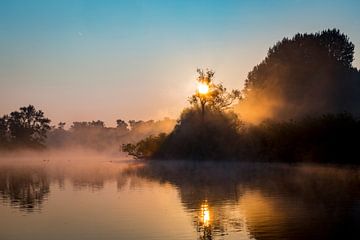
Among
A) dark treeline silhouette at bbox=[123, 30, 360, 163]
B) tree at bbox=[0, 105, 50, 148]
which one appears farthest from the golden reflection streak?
tree at bbox=[0, 105, 50, 148]

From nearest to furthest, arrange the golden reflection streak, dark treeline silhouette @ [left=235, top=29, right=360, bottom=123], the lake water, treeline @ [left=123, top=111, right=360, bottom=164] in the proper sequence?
1. the lake water
2. the golden reflection streak
3. treeline @ [left=123, top=111, right=360, bottom=164]
4. dark treeline silhouette @ [left=235, top=29, right=360, bottom=123]

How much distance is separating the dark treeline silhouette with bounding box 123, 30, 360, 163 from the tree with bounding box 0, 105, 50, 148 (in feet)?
156

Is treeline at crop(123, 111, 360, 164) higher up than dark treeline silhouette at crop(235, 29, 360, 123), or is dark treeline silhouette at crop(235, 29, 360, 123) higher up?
dark treeline silhouette at crop(235, 29, 360, 123)

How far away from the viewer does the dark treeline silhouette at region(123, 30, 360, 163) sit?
211 ft

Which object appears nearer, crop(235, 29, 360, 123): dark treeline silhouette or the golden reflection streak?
the golden reflection streak

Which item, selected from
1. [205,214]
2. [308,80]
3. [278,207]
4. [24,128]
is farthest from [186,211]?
[24,128]

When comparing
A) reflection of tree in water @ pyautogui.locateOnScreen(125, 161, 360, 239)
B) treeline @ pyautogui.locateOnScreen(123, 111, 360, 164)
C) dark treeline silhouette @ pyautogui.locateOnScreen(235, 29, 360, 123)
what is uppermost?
dark treeline silhouette @ pyautogui.locateOnScreen(235, 29, 360, 123)

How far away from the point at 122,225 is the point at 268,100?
286ft

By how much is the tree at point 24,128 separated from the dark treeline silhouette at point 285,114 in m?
47.7

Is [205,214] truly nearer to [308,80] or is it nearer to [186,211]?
[186,211]

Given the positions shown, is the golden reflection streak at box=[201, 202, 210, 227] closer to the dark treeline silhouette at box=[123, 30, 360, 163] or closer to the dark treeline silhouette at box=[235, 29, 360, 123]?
the dark treeline silhouette at box=[123, 30, 360, 163]

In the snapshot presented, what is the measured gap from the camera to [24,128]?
131375 mm

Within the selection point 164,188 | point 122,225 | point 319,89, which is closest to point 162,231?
point 122,225

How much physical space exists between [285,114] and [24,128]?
70.0 meters
